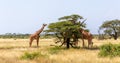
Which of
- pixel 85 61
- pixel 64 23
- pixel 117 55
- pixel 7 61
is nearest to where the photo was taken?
pixel 7 61

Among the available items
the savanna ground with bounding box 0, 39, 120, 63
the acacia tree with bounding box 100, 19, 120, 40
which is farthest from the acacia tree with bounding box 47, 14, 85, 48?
the acacia tree with bounding box 100, 19, 120, 40

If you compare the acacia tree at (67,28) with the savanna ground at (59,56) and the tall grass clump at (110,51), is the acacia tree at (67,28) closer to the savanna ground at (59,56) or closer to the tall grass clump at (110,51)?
the savanna ground at (59,56)

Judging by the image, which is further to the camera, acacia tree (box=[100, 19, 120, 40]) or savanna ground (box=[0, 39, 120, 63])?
acacia tree (box=[100, 19, 120, 40])

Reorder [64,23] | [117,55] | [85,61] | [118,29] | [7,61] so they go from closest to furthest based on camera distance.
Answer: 1. [7,61]
2. [85,61]
3. [117,55]
4. [64,23]
5. [118,29]

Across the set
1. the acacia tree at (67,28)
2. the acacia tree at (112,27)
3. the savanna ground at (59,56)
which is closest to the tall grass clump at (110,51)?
the savanna ground at (59,56)

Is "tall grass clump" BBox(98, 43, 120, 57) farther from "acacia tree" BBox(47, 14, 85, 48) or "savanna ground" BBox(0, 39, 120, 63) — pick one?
"acacia tree" BBox(47, 14, 85, 48)

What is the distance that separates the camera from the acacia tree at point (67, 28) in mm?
30027

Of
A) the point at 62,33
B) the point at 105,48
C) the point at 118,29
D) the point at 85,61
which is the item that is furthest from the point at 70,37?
→ the point at 118,29

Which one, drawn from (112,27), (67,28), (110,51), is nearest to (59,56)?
(110,51)

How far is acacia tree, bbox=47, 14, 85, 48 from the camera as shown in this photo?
30027mm

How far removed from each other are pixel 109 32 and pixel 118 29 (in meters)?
2.24

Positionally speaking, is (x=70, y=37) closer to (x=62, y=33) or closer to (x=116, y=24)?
(x=62, y=33)

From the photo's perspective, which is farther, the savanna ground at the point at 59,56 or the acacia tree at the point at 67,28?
the acacia tree at the point at 67,28

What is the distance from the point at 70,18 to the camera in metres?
31.9
